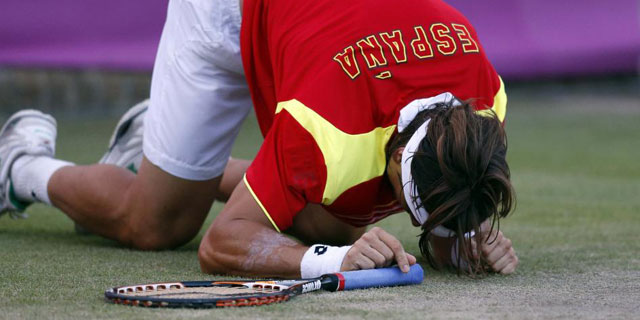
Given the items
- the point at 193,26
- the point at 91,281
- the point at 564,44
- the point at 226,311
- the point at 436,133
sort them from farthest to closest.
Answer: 1. the point at 564,44
2. the point at 193,26
3. the point at 91,281
4. the point at 436,133
5. the point at 226,311

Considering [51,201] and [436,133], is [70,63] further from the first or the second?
[436,133]

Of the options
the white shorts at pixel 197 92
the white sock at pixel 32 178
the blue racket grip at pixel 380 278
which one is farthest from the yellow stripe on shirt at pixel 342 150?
the white sock at pixel 32 178

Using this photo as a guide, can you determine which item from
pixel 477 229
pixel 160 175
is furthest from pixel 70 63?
pixel 477 229

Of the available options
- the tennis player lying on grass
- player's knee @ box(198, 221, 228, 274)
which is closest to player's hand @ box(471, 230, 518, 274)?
the tennis player lying on grass

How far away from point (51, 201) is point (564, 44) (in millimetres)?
6485

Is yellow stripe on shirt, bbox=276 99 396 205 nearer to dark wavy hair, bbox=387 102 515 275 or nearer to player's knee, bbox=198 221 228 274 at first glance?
dark wavy hair, bbox=387 102 515 275

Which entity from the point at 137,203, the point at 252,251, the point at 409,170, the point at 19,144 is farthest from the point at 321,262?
the point at 19,144

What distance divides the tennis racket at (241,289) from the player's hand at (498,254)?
0.81 feet

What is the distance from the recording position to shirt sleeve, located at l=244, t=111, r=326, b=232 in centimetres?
221

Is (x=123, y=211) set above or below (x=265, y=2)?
below

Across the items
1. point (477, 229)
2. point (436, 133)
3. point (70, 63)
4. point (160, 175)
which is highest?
point (436, 133)

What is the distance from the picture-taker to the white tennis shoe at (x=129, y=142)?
11.0ft

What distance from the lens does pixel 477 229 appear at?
2166 millimetres

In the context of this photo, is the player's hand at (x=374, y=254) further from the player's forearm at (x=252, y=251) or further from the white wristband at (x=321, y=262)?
the player's forearm at (x=252, y=251)
